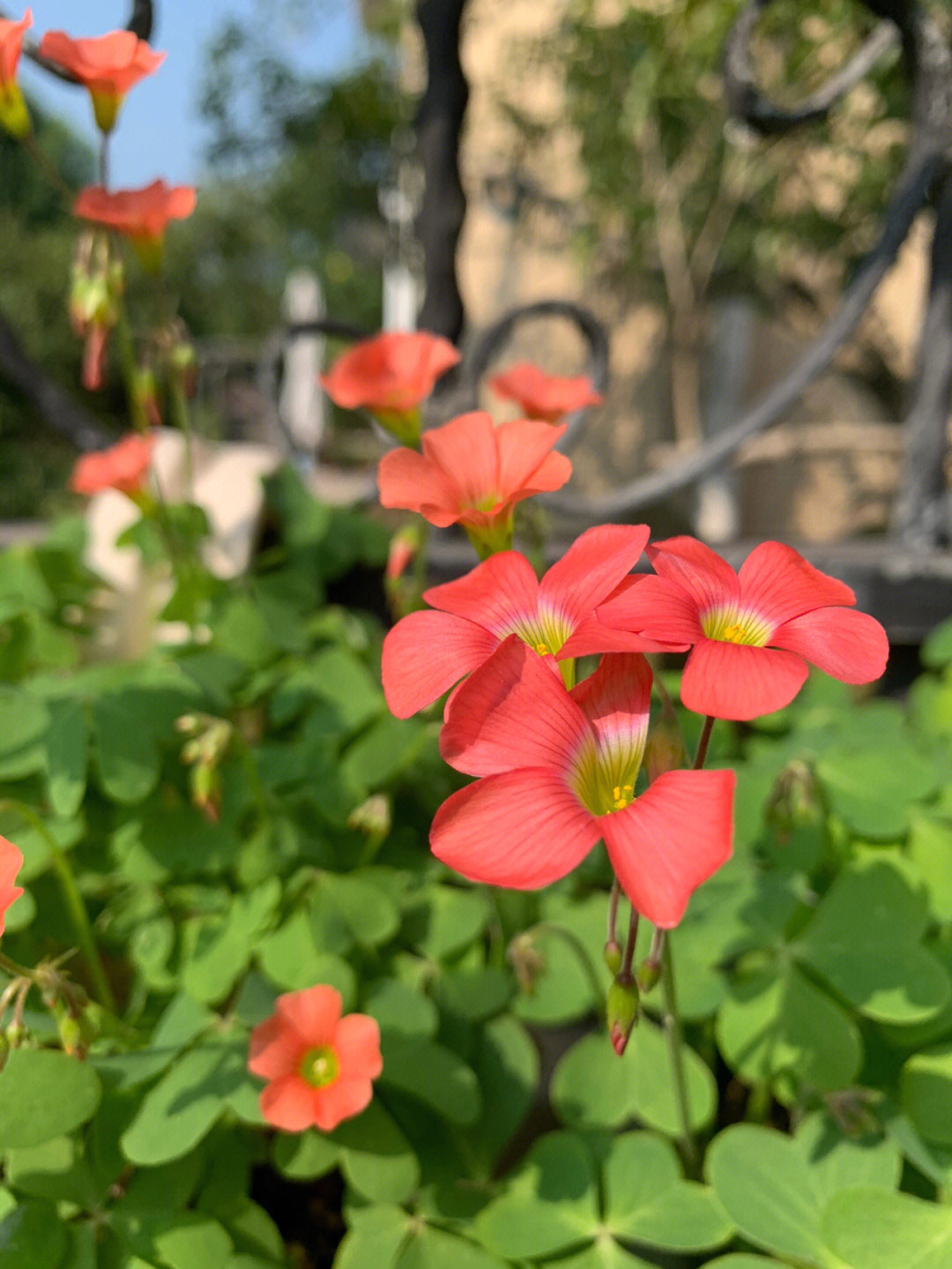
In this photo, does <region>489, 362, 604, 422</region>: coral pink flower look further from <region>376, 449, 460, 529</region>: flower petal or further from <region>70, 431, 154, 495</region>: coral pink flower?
<region>70, 431, 154, 495</region>: coral pink flower

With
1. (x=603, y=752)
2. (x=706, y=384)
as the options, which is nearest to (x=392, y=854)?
(x=603, y=752)

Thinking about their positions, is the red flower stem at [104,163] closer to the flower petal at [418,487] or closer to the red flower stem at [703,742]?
the flower petal at [418,487]

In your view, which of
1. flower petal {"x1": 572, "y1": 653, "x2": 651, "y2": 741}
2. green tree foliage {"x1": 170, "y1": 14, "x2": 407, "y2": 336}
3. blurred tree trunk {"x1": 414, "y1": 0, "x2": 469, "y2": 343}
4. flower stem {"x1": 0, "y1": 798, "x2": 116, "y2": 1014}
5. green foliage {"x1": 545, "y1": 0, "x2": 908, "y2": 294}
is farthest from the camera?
green tree foliage {"x1": 170, "y1": 14, "x2": 407, "y2": 336}

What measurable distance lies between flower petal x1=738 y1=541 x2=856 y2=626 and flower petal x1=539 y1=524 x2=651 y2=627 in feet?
0.21

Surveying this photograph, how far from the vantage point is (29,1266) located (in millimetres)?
585

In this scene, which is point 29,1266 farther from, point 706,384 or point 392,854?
point 706,384

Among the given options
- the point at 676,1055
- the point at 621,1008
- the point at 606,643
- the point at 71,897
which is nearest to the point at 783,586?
the point at 606,643

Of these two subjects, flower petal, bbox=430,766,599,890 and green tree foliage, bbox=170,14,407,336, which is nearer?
flower petal, bbox=430,766,599,890

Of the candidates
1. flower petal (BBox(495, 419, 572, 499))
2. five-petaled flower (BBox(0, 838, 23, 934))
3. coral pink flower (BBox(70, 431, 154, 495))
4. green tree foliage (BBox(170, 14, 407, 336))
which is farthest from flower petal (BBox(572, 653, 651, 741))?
green tree foliage (BBox(170, 14, 407, 336))

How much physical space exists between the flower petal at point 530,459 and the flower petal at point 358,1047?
379mm

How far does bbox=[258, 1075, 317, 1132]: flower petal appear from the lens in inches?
23.8

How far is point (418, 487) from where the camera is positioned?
0.57 m

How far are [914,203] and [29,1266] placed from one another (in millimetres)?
1404

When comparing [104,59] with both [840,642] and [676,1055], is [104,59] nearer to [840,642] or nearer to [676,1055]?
[840,642]
